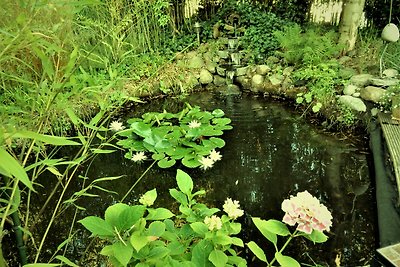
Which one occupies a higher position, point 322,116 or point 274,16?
point 274,16

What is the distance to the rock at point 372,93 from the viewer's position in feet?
15.6

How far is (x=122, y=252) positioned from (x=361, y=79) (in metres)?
4.53

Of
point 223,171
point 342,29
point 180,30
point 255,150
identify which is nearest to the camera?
point 223,171

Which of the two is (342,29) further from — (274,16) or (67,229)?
(67,229)

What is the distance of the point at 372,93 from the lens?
15.8 ft

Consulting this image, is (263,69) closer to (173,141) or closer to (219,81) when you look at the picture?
(219,81)

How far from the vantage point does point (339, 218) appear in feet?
10.7

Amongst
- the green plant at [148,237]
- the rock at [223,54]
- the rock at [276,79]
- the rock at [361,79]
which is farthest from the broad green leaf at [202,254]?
the rock at [223,54]

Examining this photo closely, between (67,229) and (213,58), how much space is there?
4.14 m

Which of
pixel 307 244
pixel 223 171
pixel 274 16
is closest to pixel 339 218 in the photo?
pixel 307 244

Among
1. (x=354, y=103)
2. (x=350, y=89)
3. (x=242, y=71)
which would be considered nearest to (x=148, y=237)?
(x=354, y=103)

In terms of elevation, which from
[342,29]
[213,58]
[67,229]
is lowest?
[67,229]

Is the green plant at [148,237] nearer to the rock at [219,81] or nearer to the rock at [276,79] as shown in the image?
the rock at [276,79]

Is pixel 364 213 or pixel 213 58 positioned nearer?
pixel 364 213
